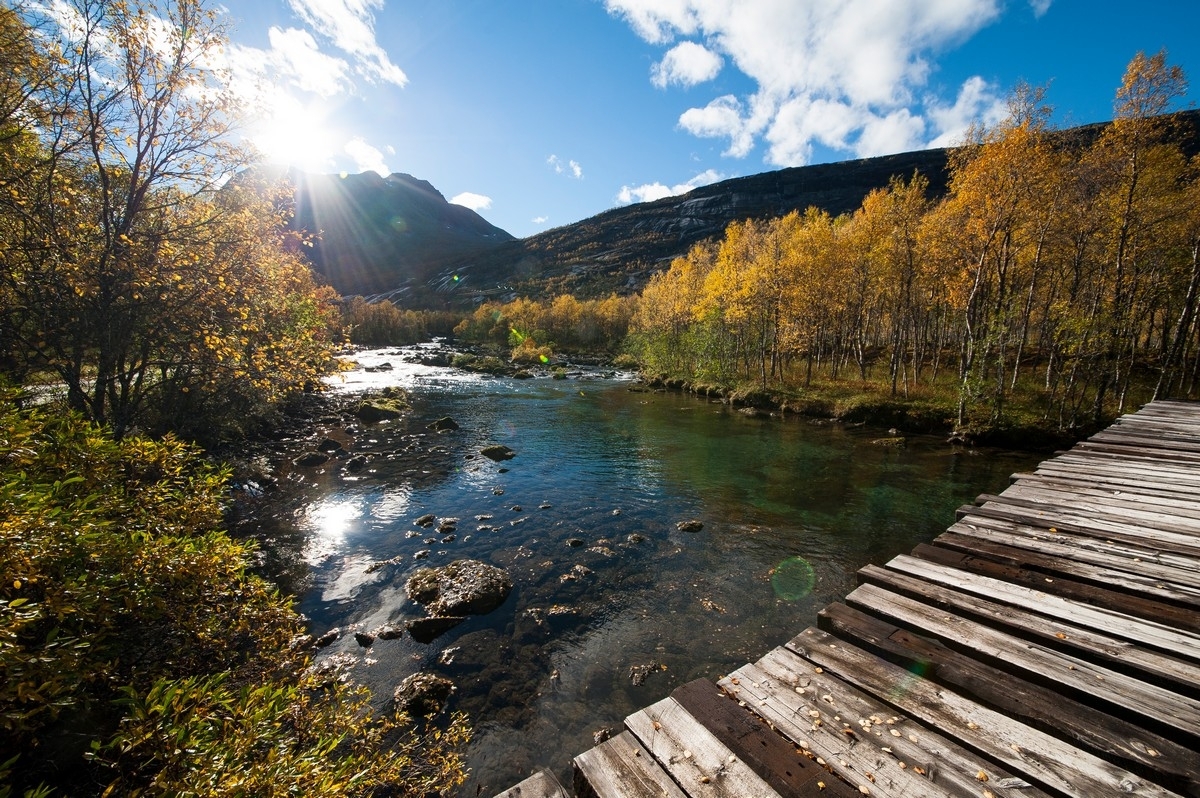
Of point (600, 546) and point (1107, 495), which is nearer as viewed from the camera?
point (1107, 495)

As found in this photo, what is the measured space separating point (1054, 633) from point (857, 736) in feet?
8.51

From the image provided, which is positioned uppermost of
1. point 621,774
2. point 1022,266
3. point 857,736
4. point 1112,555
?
point 1022,266

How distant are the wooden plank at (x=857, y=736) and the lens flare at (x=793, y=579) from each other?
24.8 feet

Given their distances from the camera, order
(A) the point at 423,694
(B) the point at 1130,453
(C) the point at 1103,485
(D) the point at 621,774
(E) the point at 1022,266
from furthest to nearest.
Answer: (E) the point at 1022,266 < (B) the point at 1130,453 < (C) the point at 1103,485 < (A) the point at 423,694 < (D) the point at 621,774

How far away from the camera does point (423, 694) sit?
7742 mm

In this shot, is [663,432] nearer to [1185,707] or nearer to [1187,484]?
[1187,484]

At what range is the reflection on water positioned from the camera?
27.0 feet

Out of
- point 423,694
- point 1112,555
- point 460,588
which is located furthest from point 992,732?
point 460,588

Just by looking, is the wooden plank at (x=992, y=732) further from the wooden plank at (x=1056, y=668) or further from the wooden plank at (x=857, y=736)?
the wooden plank at (x=1056, y=668)

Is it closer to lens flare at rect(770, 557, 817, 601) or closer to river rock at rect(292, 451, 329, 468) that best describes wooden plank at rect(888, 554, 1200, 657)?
lens flare at rect(770, 557, 817, 601)

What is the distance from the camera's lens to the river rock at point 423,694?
24.7 ft

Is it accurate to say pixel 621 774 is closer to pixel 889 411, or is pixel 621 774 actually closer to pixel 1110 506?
pixel 1110 506

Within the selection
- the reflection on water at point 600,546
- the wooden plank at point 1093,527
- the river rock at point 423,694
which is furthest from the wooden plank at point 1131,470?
the river rock at point 423,694

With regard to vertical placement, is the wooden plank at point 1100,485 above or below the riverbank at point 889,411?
above
